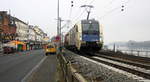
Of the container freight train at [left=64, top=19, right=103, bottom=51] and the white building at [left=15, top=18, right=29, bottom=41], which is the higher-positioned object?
the white building at [left=15, top=18, right=29, bottom=41]

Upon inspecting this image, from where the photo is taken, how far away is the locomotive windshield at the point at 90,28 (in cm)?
2600

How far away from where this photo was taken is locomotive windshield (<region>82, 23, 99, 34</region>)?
26.0 m

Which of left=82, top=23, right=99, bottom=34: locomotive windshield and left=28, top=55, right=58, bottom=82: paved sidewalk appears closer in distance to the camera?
left=28, top=55, right=58, bottom=82: paved sidewalk

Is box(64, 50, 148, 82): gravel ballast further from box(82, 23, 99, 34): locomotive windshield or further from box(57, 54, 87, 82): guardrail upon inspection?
box(82, 23, 99, 34): locomotive windshield

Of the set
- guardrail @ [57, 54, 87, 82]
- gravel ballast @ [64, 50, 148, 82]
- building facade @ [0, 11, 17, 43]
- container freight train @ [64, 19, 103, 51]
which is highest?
building facade @ [0, 11, 17, 43]

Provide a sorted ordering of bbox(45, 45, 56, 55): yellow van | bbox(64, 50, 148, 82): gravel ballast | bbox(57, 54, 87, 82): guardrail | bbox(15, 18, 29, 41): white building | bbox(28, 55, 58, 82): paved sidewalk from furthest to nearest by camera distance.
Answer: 1. bbox(15, 18, 29, 41): white building
2. bbox(45, 45, 56, 55): yellow van
3. bbox(28, 55, 58, 82): paved sidewalk
4. bbox(64, 50, 148, 82): gravel ballast
5. bbox(57, 54, 87, 82): guardrail

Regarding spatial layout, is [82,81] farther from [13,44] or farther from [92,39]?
[13,44]

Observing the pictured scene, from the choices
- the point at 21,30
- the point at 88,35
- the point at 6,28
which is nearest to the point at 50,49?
the point at 88,35

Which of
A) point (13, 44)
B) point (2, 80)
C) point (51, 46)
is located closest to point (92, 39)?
point (2, 80)

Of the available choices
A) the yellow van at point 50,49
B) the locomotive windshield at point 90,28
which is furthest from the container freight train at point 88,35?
the yellow van at point 50,49

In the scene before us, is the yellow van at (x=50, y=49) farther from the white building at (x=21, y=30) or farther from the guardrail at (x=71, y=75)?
the white building at (x=21, y=30)

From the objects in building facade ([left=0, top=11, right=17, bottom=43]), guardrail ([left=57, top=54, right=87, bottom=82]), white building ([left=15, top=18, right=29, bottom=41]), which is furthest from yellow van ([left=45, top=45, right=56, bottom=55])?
white building ([left=15, top=18, right=29, bottom=41])

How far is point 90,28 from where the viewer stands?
86.2 ft

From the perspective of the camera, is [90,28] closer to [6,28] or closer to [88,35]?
[88,35]
